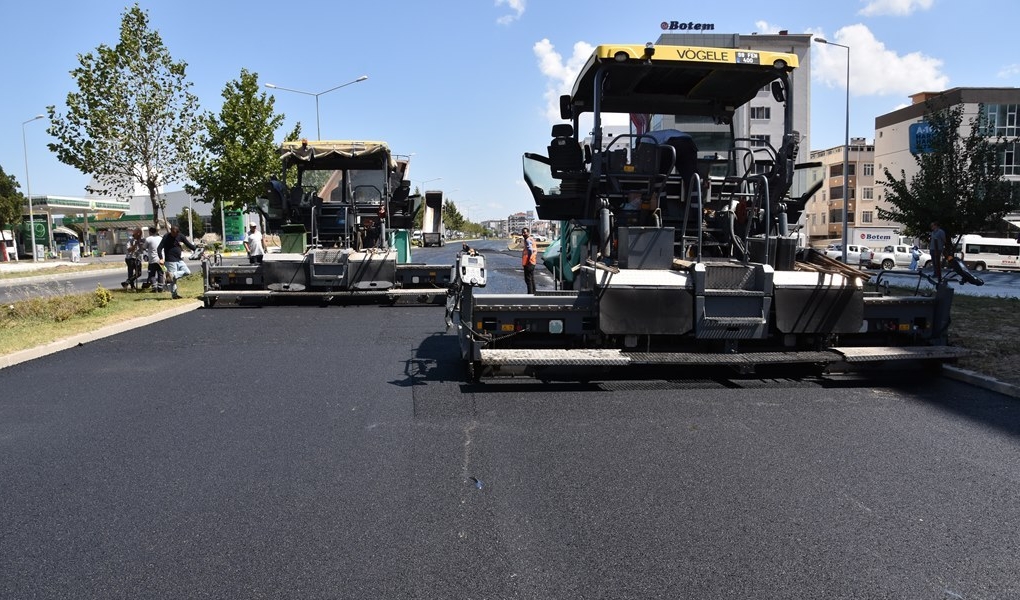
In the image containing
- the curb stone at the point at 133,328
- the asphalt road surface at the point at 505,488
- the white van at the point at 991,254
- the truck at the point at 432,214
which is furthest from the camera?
the white van at the point at 991,254

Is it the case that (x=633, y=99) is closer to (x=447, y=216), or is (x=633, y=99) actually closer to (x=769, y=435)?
(x=769, y=435)

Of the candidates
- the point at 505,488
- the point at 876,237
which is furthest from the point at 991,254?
the point at 505,488

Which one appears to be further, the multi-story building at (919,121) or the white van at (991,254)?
the multi-story building at (919,121)

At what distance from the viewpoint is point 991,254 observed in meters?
41.5

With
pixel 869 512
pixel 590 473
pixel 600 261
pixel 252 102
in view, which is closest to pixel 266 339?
pixel 600 261

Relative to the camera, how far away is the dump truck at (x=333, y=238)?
48.6 feet

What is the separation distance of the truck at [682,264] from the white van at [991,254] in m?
38.9

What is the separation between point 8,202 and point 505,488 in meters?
60.6

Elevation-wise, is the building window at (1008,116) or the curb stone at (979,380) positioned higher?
the building window at (1008,116)

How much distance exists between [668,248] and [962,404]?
9.12 ft

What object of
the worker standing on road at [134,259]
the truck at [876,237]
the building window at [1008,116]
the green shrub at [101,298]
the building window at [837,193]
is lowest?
the truck at [876,237]

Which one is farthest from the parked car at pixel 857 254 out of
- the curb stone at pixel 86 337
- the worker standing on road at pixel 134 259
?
the curb stone at pixel 86 337

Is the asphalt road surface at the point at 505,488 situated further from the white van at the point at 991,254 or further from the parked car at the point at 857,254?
the white van at the point at 991,254

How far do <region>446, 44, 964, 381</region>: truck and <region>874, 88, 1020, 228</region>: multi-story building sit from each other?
51.2 meters
